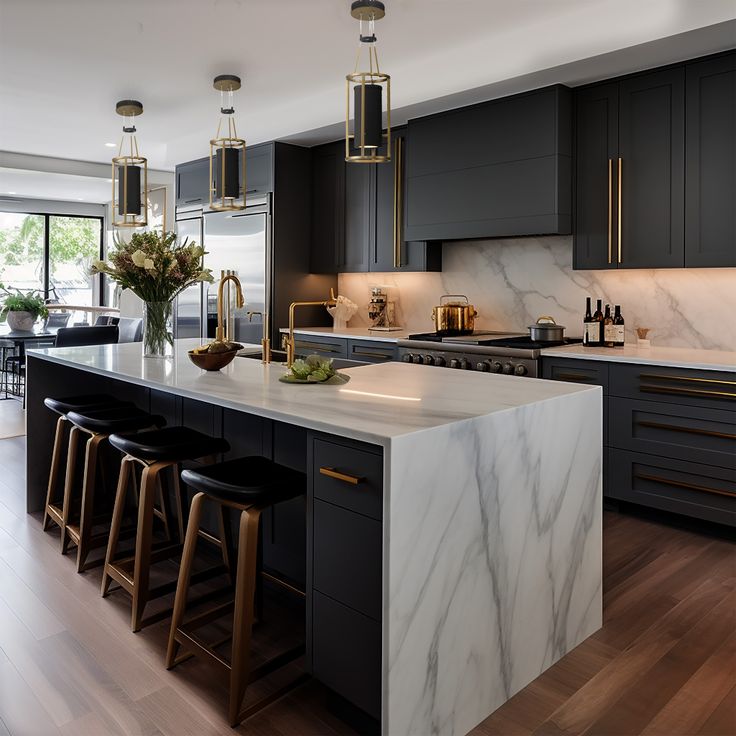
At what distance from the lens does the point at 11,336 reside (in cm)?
654

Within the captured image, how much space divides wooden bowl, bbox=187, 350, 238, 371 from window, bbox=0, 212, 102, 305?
862cm

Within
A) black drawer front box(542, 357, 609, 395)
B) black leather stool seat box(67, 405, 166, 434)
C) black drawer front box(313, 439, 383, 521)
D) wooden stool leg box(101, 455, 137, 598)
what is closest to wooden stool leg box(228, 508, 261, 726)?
black drawer front box(313, 439, 383, 521)

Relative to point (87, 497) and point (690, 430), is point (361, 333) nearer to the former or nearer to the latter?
point (690, 430)

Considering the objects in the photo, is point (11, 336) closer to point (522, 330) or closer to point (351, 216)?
point (351, 216)

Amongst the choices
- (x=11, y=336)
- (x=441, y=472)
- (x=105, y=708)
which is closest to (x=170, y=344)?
(x=105, y=708)

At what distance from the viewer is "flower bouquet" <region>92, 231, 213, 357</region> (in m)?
3.18

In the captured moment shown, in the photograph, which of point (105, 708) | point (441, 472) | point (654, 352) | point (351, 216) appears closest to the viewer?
point (441, 472)

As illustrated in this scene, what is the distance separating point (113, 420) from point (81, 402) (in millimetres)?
741

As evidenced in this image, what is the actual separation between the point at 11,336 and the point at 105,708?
552 cm

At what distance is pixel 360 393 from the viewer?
2221 millimetres

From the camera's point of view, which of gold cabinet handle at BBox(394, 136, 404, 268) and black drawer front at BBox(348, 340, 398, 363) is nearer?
black drawer front at BBox(348, 340, 398, 363)

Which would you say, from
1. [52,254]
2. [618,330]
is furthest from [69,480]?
[52,254]

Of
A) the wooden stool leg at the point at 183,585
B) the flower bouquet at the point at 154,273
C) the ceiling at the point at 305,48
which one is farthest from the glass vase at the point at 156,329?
the ceiling at the point at 305,48

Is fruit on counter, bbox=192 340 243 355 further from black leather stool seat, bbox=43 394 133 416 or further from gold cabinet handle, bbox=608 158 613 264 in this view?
gold cabinet handle, bbox=608 158 613 264
